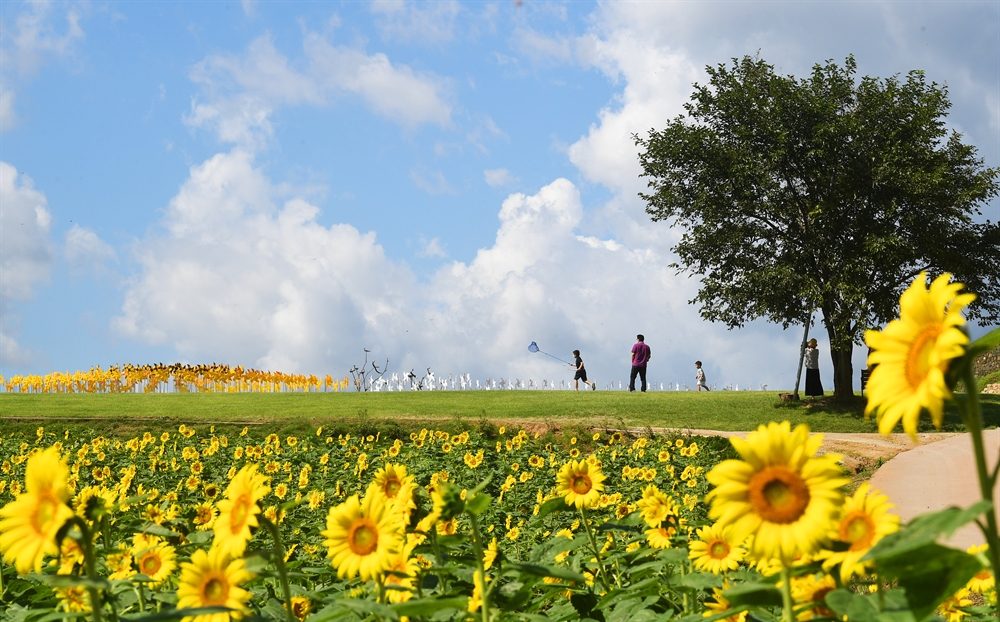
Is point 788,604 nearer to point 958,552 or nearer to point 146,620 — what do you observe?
point 958,552

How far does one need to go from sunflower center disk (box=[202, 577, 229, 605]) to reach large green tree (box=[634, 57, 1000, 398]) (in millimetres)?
20972

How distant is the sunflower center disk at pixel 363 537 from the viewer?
207 cm

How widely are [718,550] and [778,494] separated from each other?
1290 millimetres

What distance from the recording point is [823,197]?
23.7m

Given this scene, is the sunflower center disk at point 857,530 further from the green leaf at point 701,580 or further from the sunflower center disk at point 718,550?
the sunflower center disk at point 718,550

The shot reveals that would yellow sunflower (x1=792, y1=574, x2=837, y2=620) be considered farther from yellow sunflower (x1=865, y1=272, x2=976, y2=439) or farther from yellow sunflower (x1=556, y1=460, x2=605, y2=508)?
yellow sunflower (x1=556, y1=460, x2=605, y2=508)

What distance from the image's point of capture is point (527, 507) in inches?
303

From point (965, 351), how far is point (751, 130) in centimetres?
2356

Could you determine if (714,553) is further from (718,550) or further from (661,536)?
(661,536)

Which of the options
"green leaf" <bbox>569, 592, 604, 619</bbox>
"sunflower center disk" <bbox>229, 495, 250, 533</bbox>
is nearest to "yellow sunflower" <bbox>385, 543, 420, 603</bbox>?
"sunflower center disk" <bbox>229, 495, 250, 533</bbox>

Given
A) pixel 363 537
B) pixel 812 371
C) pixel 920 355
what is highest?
pixel 812 371

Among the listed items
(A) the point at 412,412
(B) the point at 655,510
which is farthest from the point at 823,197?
(B) the point at 655,510

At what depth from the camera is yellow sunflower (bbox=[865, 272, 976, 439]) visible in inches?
54.3

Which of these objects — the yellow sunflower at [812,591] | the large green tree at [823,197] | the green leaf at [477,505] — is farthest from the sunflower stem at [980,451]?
the large green tree at [823,197]
